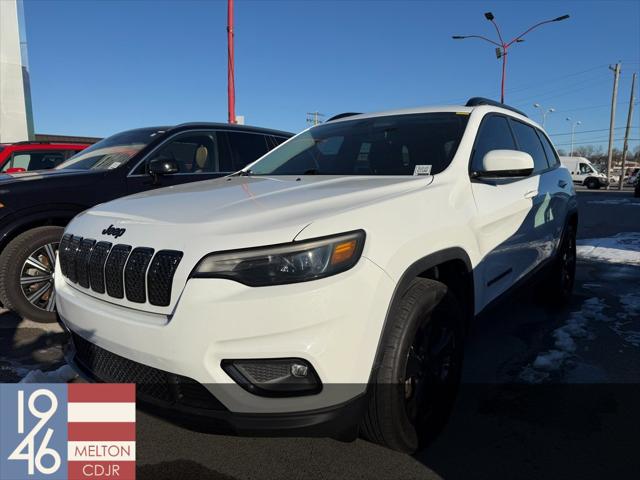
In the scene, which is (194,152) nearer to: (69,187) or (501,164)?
(69,187)

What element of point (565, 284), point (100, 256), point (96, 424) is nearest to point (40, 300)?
point (100, 256)

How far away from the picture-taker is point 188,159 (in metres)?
5.04

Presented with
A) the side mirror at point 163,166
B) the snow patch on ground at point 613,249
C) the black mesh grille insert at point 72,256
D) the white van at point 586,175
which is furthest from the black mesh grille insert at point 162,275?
the white van at point 586,175

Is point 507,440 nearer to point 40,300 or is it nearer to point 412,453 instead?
point 412,453

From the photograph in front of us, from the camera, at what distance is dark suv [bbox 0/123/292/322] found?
→ 3855mm

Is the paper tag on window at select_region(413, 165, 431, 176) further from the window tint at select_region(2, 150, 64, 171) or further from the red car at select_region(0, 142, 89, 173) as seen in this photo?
the window tint at select_region(2, 150, 64, 171)

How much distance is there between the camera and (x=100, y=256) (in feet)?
6.99

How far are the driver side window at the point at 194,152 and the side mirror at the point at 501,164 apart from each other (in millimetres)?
3119

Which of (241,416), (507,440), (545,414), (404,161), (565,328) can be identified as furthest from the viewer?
(565,328)

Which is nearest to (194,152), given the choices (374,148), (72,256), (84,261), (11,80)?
(374,148)

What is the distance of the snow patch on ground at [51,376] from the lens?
9.66 ft

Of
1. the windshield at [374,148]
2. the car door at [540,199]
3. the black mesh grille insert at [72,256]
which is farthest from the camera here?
the car door at [540,199]

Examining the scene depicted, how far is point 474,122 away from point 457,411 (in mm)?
1759

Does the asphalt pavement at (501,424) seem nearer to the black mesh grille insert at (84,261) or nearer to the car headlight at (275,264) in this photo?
the black mesh grille insert at (84,261)
